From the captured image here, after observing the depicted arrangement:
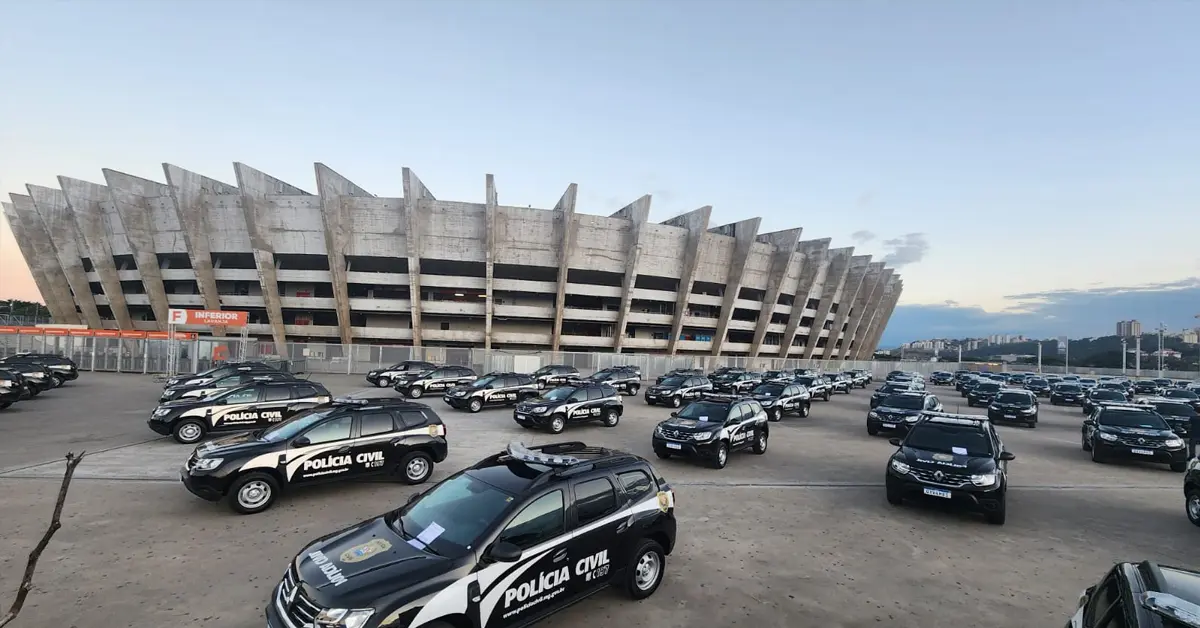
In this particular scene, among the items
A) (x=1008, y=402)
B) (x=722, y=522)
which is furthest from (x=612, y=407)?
(x=1008, y=402)

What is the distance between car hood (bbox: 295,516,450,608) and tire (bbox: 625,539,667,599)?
229 cm

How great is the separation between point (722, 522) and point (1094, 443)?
12996 millimetres

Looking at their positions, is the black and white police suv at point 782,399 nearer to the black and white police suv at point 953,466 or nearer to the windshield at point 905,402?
the windshield at point 905,402

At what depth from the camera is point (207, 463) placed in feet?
26.8

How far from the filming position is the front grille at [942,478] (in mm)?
8703

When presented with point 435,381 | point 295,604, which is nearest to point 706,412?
point 295,604

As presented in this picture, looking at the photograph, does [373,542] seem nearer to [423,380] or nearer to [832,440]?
[832,440]

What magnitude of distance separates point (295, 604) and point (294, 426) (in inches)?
246

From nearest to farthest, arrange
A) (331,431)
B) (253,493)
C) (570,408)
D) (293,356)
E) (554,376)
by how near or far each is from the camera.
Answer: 1. (253,493)
2. (331,431)
3. (570,408)
4. (554,376)
5. (293,356)

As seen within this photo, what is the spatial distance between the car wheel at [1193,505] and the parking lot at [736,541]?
33cm

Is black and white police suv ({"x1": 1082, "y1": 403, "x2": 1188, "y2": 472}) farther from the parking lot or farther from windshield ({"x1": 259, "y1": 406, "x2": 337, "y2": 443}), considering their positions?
windshield ({"x1": 259, "y1": 406, "x2": 337, "y2": 443})

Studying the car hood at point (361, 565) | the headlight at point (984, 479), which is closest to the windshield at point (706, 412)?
the headlight at point (984, 479)

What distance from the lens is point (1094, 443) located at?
14344 millimetres

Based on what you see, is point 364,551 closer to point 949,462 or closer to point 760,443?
point 949,462
